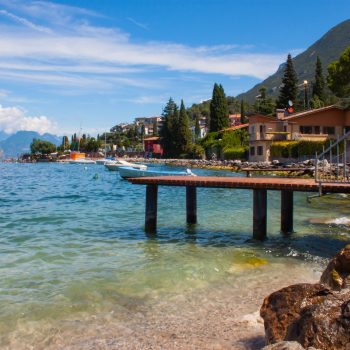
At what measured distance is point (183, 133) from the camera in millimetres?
117312

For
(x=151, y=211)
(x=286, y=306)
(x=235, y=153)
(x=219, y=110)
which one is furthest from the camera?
(x=219, y=110)

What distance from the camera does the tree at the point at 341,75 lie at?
53428 mm

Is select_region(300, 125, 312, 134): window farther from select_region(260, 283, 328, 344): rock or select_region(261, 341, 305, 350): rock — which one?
select_region(261, 341, 305, 350): rock

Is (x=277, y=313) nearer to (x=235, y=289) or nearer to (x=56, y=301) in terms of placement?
(x=235, y=289)

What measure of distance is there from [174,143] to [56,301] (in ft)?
368

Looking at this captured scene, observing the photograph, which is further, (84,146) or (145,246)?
(84,146)

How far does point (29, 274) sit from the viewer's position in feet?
39.2

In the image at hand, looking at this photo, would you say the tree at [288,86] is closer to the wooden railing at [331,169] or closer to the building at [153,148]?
the building at [153,148]

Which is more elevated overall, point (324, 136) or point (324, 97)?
point (324, 97)

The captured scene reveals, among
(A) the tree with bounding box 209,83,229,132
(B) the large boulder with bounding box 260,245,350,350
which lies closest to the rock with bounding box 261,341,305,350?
(B) the large boulder with bounding box 260,245,350,350

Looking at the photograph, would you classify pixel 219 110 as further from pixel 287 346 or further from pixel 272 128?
pixel 287 346

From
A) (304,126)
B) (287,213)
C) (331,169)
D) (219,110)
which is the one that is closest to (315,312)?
(287,213)

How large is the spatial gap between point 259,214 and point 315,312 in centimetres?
1125

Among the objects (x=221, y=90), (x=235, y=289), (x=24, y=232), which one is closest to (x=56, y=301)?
(x=235, y=289)
